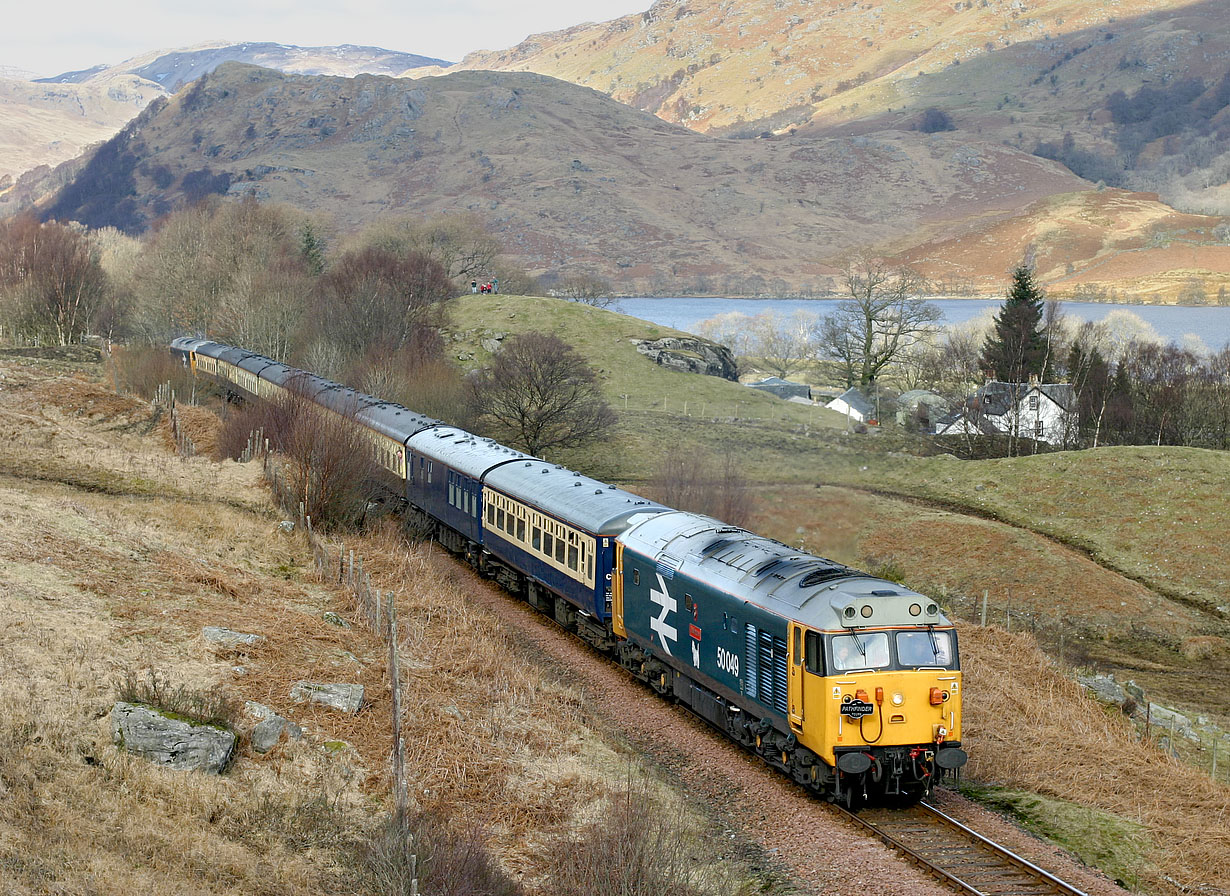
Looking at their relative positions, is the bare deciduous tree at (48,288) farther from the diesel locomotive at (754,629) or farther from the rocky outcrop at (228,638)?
the rocky outcrop at (228,638)

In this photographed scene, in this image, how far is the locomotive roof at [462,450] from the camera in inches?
1421

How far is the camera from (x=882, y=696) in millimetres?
17812

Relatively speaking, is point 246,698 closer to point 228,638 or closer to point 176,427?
point 228,638

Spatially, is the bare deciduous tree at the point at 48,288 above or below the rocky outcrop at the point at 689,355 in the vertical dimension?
above

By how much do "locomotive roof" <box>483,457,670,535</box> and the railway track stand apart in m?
10.4

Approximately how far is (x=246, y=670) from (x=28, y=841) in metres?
7.15

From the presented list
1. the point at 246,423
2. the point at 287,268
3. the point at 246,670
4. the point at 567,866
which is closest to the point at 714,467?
the point at 246,423

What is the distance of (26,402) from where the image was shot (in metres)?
49.7

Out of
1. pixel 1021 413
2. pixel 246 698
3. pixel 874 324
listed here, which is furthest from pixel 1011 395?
pixel 246 698

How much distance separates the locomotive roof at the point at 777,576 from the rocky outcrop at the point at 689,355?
231 ft

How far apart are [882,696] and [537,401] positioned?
46016mm

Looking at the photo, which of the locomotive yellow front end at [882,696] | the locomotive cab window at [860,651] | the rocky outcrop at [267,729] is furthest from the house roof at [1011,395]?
the rocky outcrop at [267,729]

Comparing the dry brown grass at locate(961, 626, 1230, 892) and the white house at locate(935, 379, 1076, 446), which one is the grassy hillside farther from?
the dry brown grass at locate(961, 626, 1230, 892)

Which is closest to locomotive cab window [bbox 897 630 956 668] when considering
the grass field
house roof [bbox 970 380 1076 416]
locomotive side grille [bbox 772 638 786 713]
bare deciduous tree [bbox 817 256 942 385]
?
locomotive side grille [bbox 772 638 786 713]
